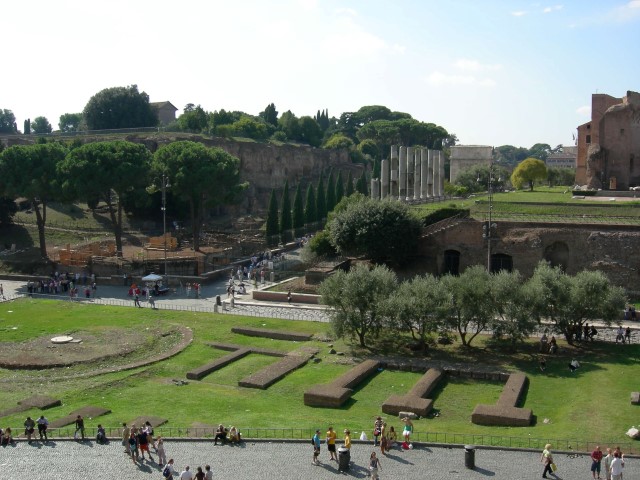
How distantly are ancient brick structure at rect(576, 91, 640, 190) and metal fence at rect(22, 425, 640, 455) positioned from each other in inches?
1642

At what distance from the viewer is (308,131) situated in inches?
4409

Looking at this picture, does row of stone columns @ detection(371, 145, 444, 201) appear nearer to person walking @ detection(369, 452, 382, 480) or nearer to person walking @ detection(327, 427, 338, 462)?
person walking @ detection(327, 427, 338, 462)

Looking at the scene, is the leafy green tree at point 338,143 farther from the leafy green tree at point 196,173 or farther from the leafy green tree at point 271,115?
the leafy green tree at point 196,173

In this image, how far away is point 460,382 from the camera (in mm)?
27906

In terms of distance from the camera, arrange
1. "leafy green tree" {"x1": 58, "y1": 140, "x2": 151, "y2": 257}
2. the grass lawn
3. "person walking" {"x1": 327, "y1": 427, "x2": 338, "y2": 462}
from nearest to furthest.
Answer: "person walking" {"x1": 327, "y1": 427, "x2": 338, "y2": 462}, the grass lawn, "leafy green tree" {"x1": 58, "y1": 140, "x2": 151, "y2": 257}

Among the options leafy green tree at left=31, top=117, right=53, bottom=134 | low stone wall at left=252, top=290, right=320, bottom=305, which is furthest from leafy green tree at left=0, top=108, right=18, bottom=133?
low stone wall at left=252, top=290, right=320, bottom=305

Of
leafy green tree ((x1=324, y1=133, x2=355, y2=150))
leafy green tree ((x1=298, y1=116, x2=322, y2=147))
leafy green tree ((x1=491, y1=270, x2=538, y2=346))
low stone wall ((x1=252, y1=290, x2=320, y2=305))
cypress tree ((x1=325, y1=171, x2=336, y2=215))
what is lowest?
low stone wall ((x1=252, y1=290, x2=320, y2=305))

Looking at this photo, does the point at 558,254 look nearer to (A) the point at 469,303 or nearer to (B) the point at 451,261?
(B) the point at 451,261

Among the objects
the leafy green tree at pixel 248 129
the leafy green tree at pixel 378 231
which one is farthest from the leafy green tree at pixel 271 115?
the leafy green tree at pixel 378 231

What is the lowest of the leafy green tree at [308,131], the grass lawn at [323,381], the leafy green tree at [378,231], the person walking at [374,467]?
the grass lawn at [323,381]

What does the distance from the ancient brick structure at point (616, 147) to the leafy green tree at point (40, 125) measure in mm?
91975

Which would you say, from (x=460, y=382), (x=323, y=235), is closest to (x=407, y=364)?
(x=460, y=382)

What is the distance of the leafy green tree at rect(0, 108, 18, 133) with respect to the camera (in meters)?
115

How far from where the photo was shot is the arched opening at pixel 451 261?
45.4 m
